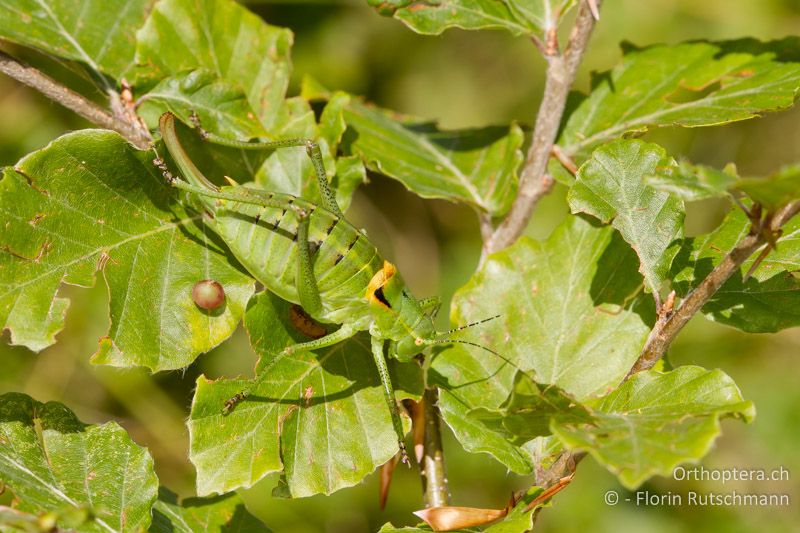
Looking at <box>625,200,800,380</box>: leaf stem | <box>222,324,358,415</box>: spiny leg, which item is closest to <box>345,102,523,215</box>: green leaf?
<box>222,324,358,415</box>: spiny leg

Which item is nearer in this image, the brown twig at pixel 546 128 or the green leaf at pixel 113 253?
the green leaf at pixel 113 253

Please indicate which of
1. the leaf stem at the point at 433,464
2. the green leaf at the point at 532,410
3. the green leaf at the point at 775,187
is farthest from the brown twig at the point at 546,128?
the green leaf at the point at 775,187

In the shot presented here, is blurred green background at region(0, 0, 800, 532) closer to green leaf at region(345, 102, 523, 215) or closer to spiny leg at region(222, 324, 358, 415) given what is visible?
green leaf at region(345, 102, 523, 215)

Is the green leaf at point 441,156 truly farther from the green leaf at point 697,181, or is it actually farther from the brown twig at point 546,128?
the green leaf at point 697,181

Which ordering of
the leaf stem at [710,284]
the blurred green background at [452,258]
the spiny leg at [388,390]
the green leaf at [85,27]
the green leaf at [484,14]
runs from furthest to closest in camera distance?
1. the blurred green background at [452,258]
2. the green leaf at [484,14]
3. the green leaf at [85,27]
4. the spiny leg at [388,390]
5. the leaf stem at [710,284]

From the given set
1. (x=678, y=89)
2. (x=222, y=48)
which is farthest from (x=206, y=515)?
(x=678, y=89)

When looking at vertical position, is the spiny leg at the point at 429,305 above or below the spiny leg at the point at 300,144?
below
